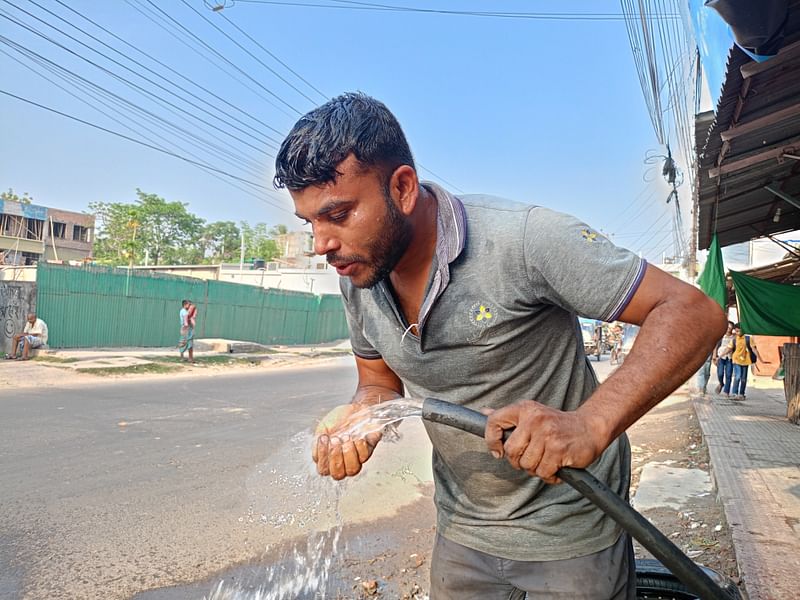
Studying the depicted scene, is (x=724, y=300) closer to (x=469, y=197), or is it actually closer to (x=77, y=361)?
(x=469, y=197)

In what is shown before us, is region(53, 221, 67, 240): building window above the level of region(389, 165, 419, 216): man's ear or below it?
above

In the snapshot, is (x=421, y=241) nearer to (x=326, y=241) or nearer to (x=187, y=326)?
(x=326, y=241)

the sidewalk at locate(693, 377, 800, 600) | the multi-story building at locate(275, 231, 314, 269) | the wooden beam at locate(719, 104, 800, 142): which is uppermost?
the multi-story building at locate(275, 231, 314, 269)

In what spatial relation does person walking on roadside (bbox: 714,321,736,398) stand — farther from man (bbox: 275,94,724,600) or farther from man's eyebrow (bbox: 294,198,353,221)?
man's eyebrow (bbox: 294,198,353,221)

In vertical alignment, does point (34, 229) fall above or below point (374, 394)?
above

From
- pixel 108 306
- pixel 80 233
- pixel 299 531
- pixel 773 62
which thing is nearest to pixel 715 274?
pixel 773 62

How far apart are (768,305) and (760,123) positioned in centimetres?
581

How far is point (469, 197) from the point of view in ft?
6.00

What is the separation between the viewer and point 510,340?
1628mm

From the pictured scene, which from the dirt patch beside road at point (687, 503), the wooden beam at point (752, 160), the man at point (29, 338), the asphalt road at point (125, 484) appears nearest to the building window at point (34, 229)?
the man at point (29, 338)

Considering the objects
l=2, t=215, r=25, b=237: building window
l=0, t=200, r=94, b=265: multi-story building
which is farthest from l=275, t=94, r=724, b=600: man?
l=2, t=215, r=25, b=237: building window

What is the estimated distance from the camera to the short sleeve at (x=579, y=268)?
146 cm

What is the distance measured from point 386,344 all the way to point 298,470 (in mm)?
1548

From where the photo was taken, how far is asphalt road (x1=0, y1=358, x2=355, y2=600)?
3.62 metres
